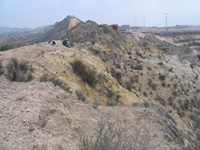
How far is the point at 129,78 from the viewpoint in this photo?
1858 centimetres

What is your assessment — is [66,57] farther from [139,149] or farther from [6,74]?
[139,149]

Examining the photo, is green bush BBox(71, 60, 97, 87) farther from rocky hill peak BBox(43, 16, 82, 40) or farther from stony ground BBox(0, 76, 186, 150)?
rocky hill peak BBox(43, 16, 82, 40)

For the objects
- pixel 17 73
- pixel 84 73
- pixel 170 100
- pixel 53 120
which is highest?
pixel 17 73

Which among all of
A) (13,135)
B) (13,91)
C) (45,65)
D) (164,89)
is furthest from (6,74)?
(164,89)

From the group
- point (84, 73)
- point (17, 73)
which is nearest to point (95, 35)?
point (84, 73)

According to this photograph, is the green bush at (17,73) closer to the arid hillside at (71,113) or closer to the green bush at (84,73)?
the arid hillside at (71,113)

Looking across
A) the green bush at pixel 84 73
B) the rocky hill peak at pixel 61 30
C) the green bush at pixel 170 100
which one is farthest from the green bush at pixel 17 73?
the rocky hill peak at pixel 61 30

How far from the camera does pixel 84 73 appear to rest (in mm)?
10984

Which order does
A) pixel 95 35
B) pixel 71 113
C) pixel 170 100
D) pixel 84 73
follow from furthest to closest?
pixel 95 35 → pixel 170 100 → pixel 84 73 → pixel 71 113

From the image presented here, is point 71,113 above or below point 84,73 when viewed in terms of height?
below

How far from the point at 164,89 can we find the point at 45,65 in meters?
13.0

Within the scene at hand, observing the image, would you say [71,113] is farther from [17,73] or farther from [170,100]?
[170,100]

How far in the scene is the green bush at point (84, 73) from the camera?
1087 cm

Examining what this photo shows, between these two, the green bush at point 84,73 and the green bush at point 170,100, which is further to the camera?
the green bush at point 170,100
